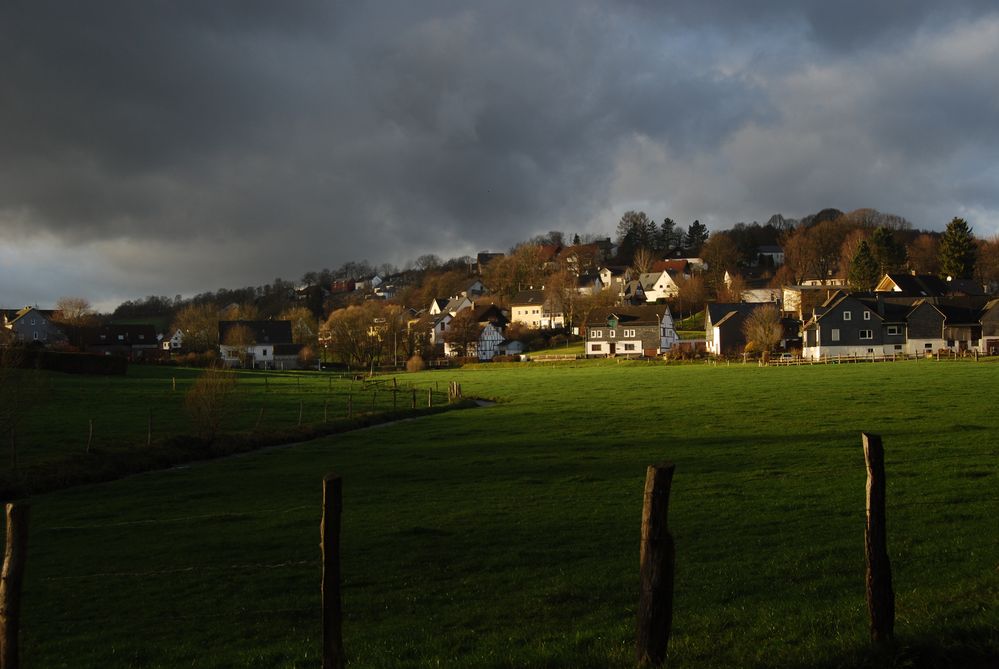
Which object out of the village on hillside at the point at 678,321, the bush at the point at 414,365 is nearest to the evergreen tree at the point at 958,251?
the village on hillside at the point at 678,321

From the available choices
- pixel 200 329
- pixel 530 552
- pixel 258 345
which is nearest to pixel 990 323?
pixel 530 552

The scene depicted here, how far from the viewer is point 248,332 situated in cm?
13575

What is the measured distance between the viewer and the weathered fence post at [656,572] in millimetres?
8195

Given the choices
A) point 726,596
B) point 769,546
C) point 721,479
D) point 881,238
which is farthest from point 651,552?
point 881,238

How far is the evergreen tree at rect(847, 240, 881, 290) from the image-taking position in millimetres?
142750

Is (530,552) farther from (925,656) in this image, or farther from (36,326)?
(36,326)

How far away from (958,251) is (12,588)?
161968mm

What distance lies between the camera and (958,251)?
142 m

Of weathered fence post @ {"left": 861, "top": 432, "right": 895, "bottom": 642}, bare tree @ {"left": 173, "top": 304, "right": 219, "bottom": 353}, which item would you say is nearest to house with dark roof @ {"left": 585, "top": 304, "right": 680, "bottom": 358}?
bare tree @ {"left": 173, "top": 304, "right": 219, "bottom": 353}

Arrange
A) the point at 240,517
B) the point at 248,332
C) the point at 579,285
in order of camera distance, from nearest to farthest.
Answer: the point at 240,517
the point at 248,332
the point at 579,285

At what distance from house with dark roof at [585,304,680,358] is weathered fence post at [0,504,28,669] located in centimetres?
12080

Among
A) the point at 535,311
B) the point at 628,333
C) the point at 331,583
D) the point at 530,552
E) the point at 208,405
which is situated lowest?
the point at 530,552

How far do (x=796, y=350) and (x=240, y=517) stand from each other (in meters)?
101

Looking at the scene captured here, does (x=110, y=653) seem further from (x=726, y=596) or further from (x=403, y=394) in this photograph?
(x=403, y=394)
